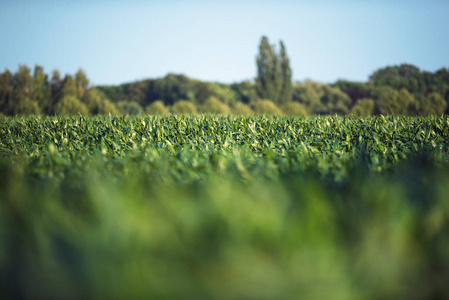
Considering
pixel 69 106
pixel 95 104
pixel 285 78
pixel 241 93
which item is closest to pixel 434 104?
pixel 285 78

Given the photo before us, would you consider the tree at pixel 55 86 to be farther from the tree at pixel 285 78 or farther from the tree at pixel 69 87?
the tree at pixel 285 78

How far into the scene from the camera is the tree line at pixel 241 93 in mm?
44938

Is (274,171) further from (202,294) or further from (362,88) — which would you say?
(362,88)

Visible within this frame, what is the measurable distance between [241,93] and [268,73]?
17983 millimetres

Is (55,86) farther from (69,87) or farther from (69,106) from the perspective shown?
(69,106)

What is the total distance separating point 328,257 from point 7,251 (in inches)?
34.1

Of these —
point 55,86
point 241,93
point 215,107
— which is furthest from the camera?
point 241,93

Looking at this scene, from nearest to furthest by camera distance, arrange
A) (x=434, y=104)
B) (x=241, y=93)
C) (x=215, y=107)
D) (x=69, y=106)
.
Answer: (x=69, y=106)
(x=215, y=107)
(x=434, y=104)
(x=241, y=93)

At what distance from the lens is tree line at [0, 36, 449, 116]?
4494 cm

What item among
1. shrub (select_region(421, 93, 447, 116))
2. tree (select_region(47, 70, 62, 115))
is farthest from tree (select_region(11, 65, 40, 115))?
shrub (select_region(421, 93, 447, 116))

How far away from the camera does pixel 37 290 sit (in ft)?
2.63

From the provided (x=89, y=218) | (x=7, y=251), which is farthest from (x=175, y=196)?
(x=7, y=251)

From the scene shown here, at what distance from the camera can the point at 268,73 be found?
54875 millimetres

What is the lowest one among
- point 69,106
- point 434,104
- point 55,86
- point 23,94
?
point 434,104
